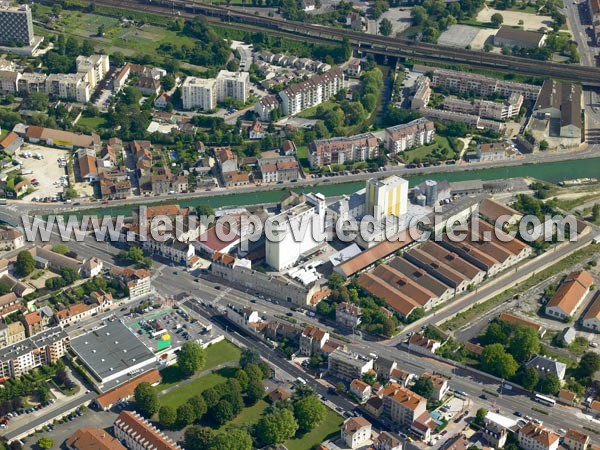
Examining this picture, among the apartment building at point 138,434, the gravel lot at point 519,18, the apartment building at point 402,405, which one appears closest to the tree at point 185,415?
the apartment building at point 138,434

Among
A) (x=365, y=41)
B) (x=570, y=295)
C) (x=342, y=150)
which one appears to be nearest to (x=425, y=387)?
(x=570, y=295)

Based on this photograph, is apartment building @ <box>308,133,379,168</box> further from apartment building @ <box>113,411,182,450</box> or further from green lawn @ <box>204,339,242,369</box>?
apartment building @ <box>113,411,182,450</box>

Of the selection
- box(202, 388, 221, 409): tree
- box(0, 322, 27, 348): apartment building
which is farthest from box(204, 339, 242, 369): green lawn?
box(0, 322, 27, 348): apartment building

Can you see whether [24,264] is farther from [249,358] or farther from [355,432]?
[355,432]

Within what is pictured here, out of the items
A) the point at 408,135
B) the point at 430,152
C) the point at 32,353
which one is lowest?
the point at 32,353

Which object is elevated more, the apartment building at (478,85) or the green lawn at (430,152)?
the apartment building at (478,85)

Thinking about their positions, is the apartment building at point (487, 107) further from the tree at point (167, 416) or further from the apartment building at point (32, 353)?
the tree at point (167, 416)
